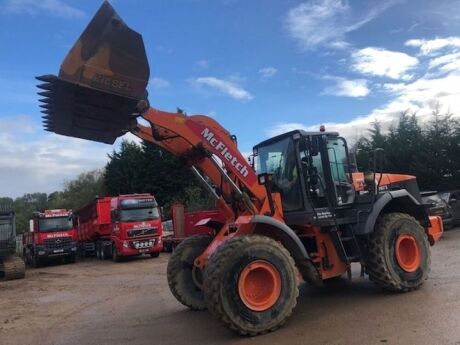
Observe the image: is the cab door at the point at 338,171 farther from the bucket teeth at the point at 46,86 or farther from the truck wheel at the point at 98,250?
the truck wheel at the point at 98,250

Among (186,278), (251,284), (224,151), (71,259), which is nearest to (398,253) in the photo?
(251,284)

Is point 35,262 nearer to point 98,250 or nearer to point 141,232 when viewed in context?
point 98,250

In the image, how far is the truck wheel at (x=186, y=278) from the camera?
332 inches

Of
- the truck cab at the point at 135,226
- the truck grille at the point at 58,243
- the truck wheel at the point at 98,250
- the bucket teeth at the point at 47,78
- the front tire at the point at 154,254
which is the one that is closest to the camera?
the bucket teeth at the point at 47,78

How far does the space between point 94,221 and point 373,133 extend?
17.5m

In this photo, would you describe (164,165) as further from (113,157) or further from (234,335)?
(234,335)

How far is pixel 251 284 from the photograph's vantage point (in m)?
6.73

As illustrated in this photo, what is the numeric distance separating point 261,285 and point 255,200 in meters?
1.54

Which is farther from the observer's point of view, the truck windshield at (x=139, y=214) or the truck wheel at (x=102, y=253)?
the truck wheel at (x=102, y=253)

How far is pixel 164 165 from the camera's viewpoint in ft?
150

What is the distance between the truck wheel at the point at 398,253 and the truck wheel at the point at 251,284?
1.88 meters

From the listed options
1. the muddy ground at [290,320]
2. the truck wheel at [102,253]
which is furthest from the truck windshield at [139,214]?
the muddy ground at [290,320]

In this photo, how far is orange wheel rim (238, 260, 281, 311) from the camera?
662 cm

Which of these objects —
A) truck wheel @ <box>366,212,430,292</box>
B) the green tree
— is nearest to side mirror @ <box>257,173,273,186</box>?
truck wheel @ <box>366,212,430,292</box>
